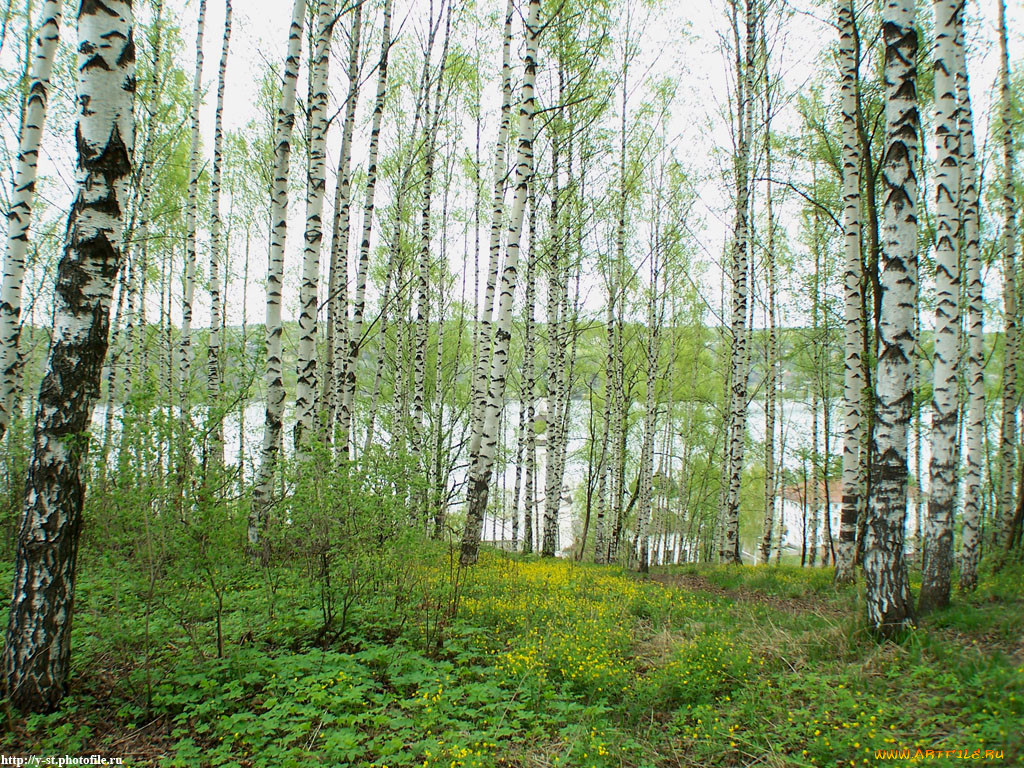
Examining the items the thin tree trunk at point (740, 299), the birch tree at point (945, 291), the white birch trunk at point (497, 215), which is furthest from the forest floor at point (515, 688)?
the thin tree trunk at point (740, 299)

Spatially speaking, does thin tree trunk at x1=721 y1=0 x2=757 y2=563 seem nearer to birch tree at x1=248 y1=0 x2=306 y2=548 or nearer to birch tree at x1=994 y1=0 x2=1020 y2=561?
birch tree at x1=994 y1=0 x2=1020 y2=561

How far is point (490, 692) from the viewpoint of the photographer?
12.6 feet

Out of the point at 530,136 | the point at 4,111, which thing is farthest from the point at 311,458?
the point at 4,111

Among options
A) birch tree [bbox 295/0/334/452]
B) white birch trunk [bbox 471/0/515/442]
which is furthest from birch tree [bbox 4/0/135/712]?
white birch trunk [bbox 471/0/515/442]

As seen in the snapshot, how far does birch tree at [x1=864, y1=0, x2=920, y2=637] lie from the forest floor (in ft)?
1.48

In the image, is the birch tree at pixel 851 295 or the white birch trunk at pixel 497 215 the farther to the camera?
the white birch trunk at pixel 497 215

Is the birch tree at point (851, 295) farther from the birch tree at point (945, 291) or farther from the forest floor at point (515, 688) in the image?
the forest floor at point (515, 688)

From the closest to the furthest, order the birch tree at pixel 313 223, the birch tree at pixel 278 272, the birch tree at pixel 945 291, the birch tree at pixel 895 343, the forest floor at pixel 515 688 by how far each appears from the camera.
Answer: the forest floor at pixel 515 688 < the birch tree at pixel 895 343 < the birch tree at pixel 945 291 < the birch tree at pixel 278 272 < the birch tree at pixel 313 223

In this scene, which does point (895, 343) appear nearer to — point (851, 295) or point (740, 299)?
point (851, 295)

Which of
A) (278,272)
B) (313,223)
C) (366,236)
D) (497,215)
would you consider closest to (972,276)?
(497,215)

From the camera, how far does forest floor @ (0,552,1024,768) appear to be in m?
2.99

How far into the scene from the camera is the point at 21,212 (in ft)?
21.3

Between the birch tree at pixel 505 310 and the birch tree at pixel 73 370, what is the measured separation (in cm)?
501

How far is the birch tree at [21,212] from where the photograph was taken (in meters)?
6.33
